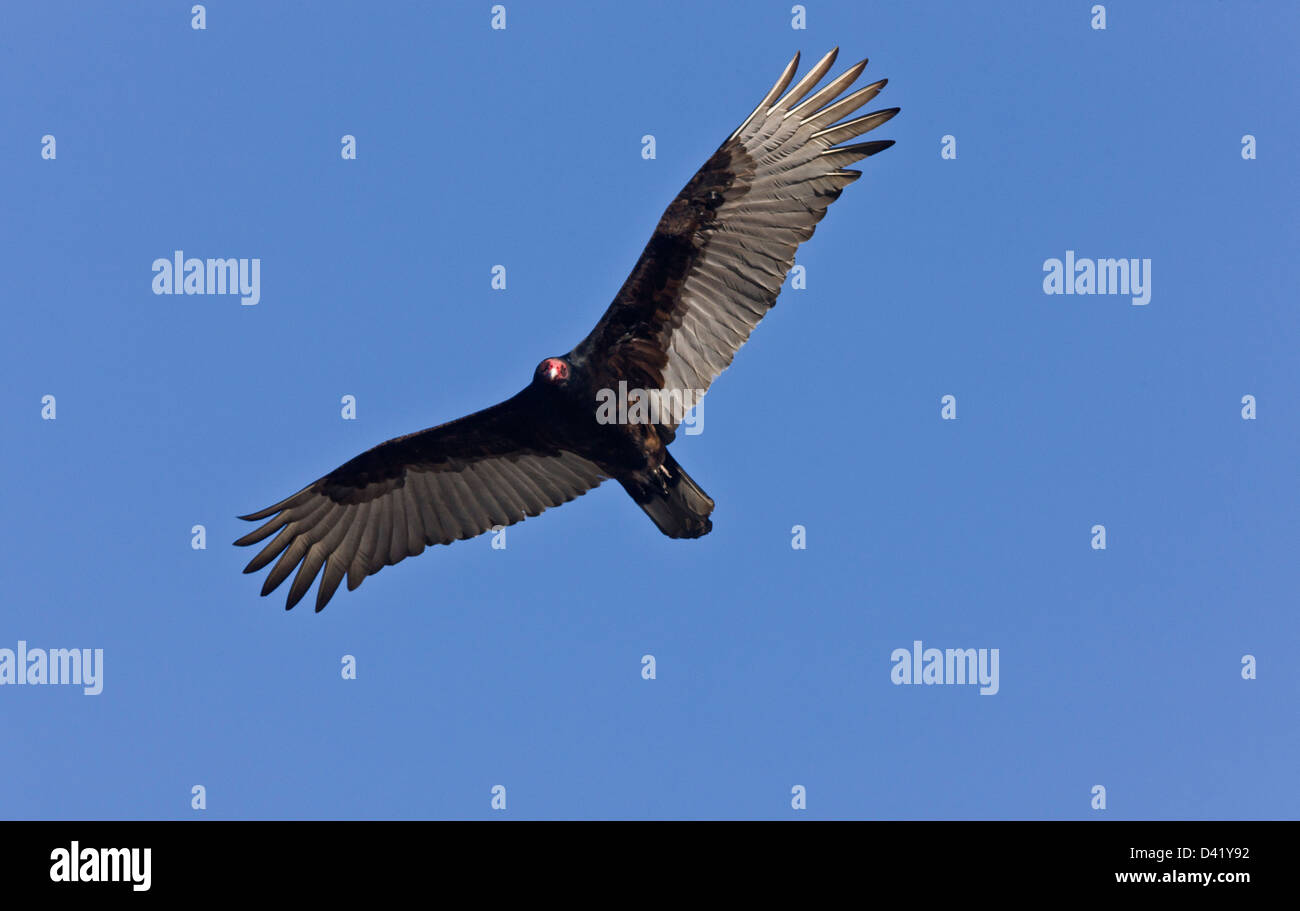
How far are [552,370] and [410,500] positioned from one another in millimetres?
2694

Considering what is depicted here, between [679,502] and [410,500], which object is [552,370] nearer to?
[679,502]

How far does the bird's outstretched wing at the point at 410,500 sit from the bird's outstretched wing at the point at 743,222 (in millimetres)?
1719

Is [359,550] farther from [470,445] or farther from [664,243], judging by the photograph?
[664,243]

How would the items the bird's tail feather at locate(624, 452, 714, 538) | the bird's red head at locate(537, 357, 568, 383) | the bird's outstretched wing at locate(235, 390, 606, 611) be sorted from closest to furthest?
1. the bird's red head at locate(537, 357, 568, 383)
2. the bird's tail feather at locate(624, 452, 714, 538)
3. the bird's outstretched wing at locate(235, 390, 606, 611)

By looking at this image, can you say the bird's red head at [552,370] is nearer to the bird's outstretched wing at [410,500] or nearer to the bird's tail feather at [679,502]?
the bird's tail feather at [679,502]

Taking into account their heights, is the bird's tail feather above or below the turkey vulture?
below

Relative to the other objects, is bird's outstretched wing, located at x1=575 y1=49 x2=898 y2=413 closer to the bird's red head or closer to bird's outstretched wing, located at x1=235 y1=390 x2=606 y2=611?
the bird's red head

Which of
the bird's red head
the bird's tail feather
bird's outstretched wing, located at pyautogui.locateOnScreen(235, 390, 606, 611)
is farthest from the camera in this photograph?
bird's outstretched wing, located at pyautogui.locateOnScreen(235, 390, 606, 611)

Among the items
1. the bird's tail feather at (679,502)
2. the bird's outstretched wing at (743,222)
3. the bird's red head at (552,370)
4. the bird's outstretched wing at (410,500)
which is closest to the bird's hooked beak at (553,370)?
the bird's red head at (552,370)

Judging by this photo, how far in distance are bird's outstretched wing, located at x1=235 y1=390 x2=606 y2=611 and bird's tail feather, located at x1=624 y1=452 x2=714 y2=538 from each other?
1.15 metres

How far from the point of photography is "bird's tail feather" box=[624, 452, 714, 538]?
13406mm

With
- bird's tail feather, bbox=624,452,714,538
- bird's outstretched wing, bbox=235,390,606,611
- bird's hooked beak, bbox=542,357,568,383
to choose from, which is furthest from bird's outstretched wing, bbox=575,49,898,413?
bird's outstretched wing, bbox=235,390,606,611

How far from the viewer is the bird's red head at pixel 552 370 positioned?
12891mm

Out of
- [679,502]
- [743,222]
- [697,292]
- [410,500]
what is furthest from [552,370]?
[410,500]
